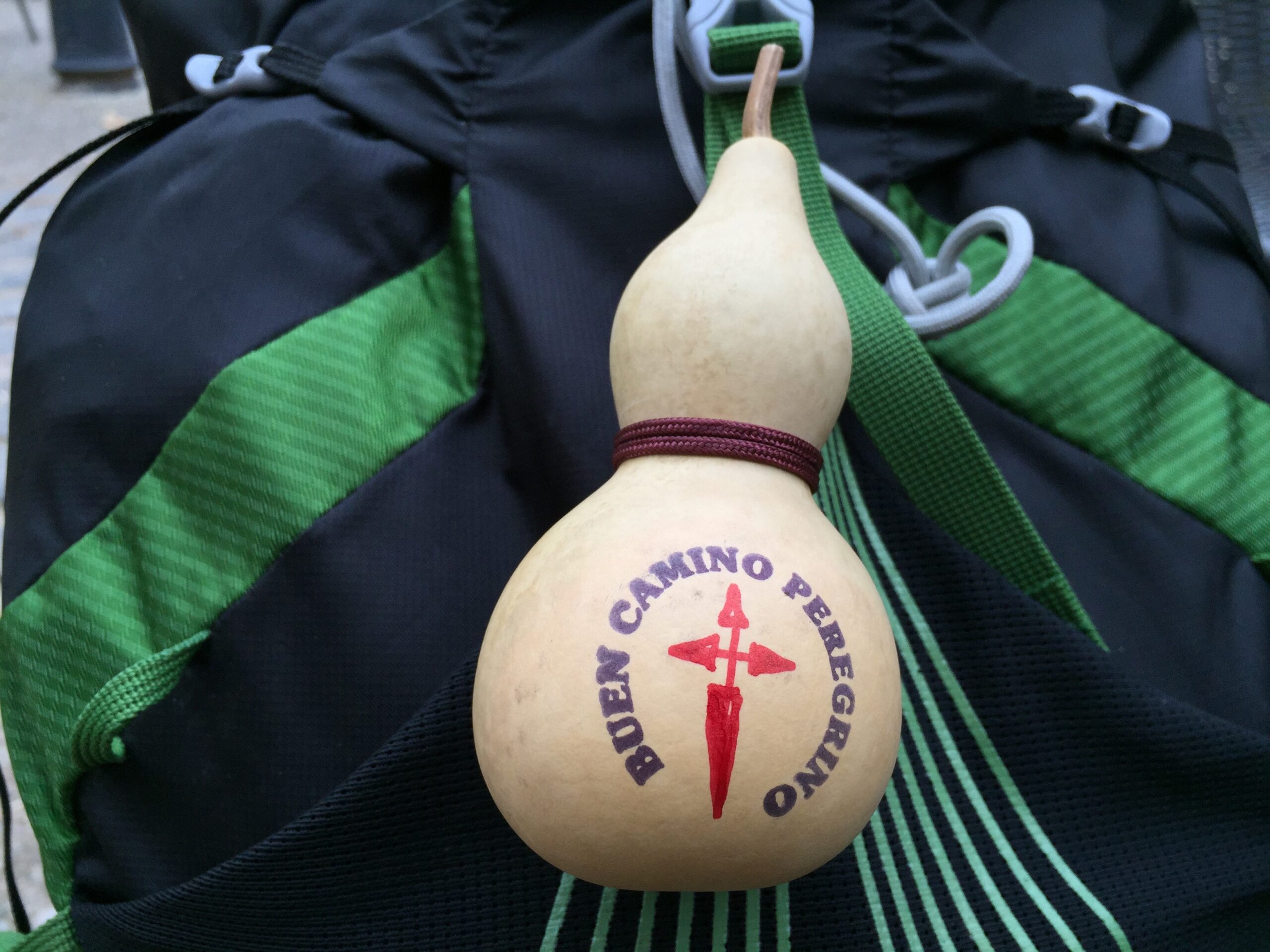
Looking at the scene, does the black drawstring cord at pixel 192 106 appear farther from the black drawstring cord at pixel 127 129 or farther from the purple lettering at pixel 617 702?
the purple lettering at pixel 617 702

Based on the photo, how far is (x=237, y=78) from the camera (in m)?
0.55

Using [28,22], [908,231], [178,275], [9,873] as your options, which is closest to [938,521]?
[908,231]

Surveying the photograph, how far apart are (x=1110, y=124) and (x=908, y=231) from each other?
0.54 feet

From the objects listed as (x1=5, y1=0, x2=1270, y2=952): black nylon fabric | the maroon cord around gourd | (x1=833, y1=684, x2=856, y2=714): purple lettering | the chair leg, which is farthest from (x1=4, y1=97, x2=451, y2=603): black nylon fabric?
the chair leg

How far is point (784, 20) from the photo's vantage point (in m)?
0.50

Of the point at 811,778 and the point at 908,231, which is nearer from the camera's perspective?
the point at 811,778

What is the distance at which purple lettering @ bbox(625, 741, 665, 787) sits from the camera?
314 millimetres

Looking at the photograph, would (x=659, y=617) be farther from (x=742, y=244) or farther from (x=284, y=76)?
(x=284, y=76)

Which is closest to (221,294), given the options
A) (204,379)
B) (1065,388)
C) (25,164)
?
(204,379)

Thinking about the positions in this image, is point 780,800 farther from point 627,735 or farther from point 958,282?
point 958,282

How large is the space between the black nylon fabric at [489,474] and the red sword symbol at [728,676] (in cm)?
11

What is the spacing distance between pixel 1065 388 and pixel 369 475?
14.4 inches

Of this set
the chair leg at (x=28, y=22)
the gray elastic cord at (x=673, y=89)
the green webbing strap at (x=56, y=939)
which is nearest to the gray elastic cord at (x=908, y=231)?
the gray elastic cord at (x=673, y=89)

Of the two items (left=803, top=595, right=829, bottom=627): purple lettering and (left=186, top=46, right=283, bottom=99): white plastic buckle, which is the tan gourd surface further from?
(left=186, top=46, right=283, bottom=99): white plastic buckle
